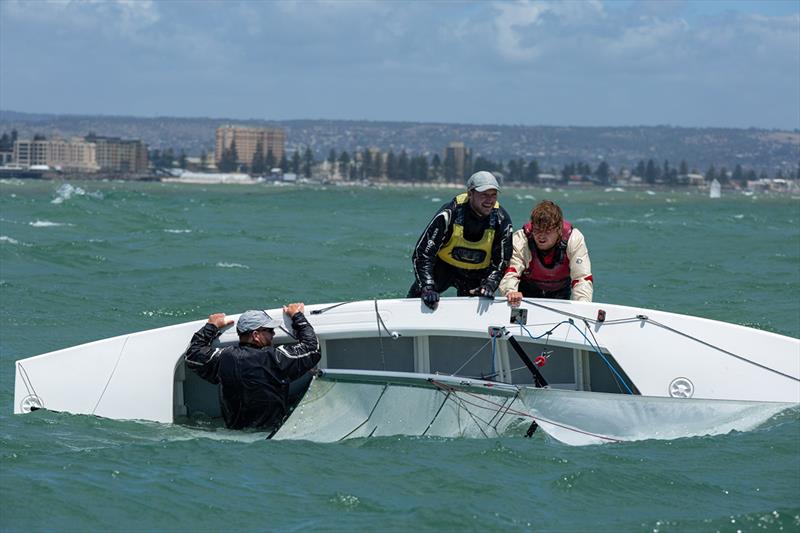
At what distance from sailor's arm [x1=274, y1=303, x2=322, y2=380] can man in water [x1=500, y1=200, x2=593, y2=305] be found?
1.34 metres

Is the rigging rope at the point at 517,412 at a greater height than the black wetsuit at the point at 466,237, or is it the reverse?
the black wetsuit at the point at 466,237

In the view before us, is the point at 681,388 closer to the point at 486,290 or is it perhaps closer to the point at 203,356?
the point at 486,290

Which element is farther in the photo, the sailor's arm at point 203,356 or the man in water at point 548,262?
the man in water at point 548,262

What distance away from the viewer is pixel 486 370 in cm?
974

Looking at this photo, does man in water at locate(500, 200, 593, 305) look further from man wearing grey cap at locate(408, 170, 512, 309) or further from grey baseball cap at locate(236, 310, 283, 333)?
grey baseball cap at locate(236, 310, 283, 333)

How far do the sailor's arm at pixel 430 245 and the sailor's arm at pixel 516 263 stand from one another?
0.47 m

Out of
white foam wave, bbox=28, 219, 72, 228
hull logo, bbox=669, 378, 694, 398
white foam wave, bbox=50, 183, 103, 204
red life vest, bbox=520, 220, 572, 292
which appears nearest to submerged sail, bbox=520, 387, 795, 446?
hull logo, bbox=669, 378, 694, 398

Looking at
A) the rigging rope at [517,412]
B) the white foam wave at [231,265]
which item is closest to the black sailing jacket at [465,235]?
the rigging rope at [517,412]

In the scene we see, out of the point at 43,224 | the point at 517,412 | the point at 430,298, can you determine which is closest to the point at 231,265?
the point at 430,298

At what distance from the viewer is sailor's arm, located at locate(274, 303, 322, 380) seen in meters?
8.81

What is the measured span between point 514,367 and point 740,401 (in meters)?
1.59

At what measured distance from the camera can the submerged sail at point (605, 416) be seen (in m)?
8.78

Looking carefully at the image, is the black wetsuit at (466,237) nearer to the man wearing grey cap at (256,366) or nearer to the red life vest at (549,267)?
the red life vest at (549,267)

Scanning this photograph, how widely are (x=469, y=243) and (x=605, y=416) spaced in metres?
1.59
